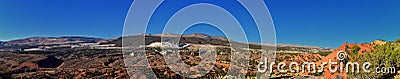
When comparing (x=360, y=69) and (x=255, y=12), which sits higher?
(x=255, y=12)

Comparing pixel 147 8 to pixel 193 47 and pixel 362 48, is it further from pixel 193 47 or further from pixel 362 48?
pixel 193 47

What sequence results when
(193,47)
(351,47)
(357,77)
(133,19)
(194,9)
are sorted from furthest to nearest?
(193,47)
(351,47)
(357,77)
(194,9)
(133,19)

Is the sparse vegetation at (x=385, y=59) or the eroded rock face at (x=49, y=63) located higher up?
the sparse vegetation at (x=385, y=59)

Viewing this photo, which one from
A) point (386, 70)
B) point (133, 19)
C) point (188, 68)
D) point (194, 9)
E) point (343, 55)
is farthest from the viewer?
point (188, 68)

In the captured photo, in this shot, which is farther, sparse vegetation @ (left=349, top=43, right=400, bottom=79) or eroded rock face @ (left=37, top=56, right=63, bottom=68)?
eroded rock face @ (left=37, top=56, right=63, bottom=68)

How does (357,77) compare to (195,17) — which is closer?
(195,17)

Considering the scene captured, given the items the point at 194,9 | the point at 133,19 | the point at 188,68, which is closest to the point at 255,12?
the point at 194,9

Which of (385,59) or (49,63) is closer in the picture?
(385,59)

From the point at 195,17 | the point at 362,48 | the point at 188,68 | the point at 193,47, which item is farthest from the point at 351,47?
the point at 193,47

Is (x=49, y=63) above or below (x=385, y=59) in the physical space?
below

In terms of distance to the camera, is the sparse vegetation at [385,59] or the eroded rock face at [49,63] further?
the eroded rock face at [49,63]

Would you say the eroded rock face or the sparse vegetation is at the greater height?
the sparse vegetation
